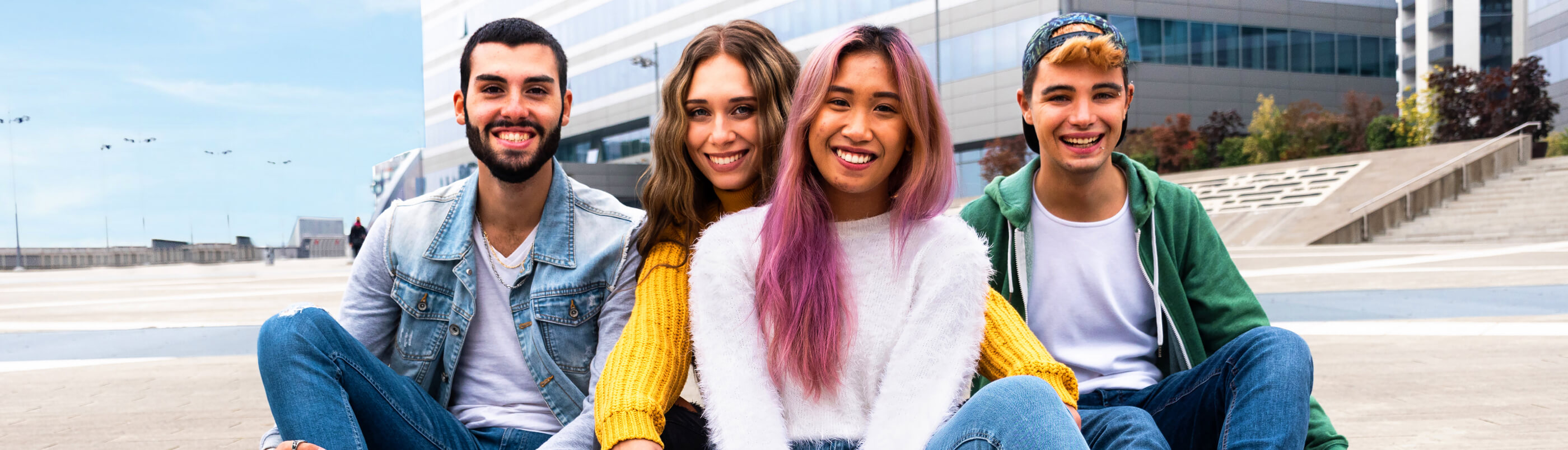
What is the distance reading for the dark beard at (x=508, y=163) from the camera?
2.31 metres

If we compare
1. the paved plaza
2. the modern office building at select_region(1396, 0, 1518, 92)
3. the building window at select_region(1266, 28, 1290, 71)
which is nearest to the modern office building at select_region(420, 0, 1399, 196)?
the building window at select_region(1266, 28, 1290, 71)

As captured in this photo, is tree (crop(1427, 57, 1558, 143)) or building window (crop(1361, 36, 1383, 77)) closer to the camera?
tree (crop(1427, 57, 1558, 143))

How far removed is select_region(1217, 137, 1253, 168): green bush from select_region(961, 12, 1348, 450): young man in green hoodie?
3015 centimetres

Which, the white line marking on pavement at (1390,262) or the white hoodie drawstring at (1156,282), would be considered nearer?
the white hoodie drawstring at (1156,282)

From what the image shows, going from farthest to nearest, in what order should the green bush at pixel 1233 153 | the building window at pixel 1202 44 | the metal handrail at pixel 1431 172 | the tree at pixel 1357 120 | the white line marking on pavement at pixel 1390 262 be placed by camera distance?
the building window at pixel 1202 44 → the green bush at pixel 1233 153 → the tree at pixel 1357 120 → the metal handrail at pixel 1431 172 → the white line marking on pavement at pixel 1390 262

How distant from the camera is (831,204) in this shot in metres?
2.06

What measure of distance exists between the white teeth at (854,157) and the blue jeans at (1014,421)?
20.7 inches

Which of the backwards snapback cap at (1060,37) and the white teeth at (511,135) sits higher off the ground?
the backwards snapback cap at (1060,37)

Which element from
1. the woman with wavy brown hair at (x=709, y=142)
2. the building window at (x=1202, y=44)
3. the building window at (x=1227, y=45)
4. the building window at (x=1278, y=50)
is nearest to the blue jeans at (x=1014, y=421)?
the woman with wavy brown hair at (x=709, y=142)

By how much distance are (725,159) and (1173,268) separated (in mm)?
1195

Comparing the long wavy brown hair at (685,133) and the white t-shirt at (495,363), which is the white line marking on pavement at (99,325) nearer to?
the white t-shirt at (495,363)

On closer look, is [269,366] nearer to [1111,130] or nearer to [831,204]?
[831,204]

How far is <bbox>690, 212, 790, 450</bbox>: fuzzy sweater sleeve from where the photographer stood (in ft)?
6.16

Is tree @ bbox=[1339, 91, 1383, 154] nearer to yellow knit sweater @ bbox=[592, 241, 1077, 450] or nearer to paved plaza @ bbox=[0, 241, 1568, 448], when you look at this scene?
paved plaza @ bbox=[0, 241, 1568, 448]
